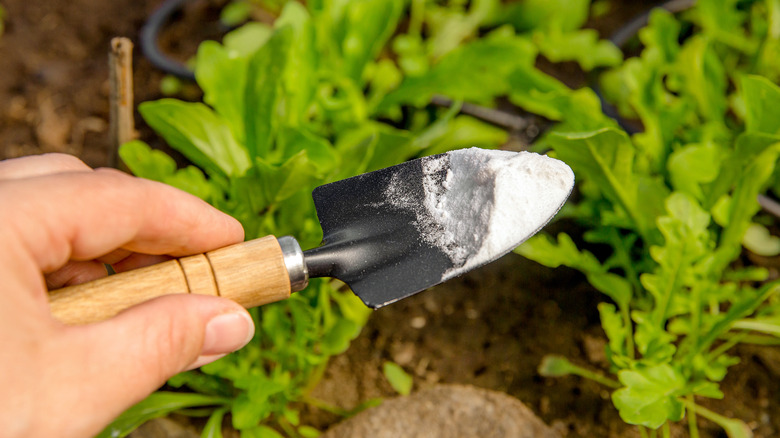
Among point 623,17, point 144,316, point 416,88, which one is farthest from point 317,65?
point 623,17

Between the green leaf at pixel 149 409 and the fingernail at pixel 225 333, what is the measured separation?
1.10ft

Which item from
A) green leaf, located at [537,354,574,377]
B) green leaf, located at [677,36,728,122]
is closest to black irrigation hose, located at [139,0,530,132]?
green leaf, located at [677,36,728,122]

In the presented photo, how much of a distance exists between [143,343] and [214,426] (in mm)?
445

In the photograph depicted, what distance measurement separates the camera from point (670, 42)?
1227 millimetres

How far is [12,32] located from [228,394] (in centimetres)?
144

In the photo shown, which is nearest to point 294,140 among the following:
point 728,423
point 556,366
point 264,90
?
point 264,90

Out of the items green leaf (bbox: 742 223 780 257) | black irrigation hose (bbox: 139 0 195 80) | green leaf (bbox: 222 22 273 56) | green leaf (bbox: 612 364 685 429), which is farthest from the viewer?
black irrigation hose (bbox: 139 0 195 80)

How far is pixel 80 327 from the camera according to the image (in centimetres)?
56

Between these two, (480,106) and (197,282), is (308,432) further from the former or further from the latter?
(480,106)

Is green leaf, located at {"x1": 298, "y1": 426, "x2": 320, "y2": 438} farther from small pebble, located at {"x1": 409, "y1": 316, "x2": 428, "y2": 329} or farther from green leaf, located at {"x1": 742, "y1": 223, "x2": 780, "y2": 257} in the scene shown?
green leaf, located at {"x1": 742, "y1": 223, "x2": 780, "y2": 257}

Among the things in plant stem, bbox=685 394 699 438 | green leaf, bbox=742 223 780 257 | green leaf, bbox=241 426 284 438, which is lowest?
plant stem, bbox=685 394 699 438

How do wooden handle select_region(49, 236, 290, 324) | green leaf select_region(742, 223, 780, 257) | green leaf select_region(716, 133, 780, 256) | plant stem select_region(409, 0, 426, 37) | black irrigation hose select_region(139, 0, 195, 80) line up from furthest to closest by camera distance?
plant stem select_region(409, 0, 426, 37)
black irrigation hose select_region(139, 0, 195, 80)
green leaf select_region(742, 223, 780, 257)
green leaf select_region(716, 133, 780, 256)
wooden handle select_region(49, 236, 290, 324)

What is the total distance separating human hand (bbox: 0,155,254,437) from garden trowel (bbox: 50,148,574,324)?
44 mm

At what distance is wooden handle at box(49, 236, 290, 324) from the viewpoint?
61cm
